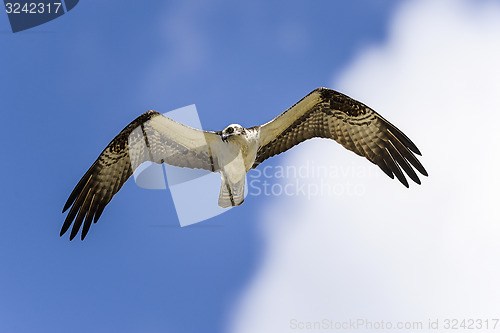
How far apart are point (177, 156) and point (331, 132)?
285cm

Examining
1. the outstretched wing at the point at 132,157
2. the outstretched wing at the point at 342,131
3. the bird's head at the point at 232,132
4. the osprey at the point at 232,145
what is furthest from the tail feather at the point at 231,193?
the bird's head at the point at 232,132

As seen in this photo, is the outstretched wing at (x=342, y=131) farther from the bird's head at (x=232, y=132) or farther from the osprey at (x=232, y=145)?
→ the bird's head at (x=232, y=132)

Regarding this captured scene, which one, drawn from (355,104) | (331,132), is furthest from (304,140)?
(355,104)

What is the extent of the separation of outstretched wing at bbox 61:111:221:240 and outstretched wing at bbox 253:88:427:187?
1.10m

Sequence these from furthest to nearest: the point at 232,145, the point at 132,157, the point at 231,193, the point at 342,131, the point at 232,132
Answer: the point at 342,131
the point at 132,157
the point at 231,193
the point at 232,145
the point at 232,132

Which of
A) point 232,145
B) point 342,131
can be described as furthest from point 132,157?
point 342,131

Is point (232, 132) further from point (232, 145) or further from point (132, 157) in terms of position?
point (132, 157)

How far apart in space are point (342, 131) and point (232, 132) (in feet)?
6.95

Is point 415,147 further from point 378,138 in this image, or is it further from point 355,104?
point 355,104

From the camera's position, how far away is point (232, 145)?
24.5 feet

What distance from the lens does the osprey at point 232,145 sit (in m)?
7.61

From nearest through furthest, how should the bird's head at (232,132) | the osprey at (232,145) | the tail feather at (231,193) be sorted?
the bird's head at (232,132) → the osprey at (232,145) → the tail feather at (231,193)

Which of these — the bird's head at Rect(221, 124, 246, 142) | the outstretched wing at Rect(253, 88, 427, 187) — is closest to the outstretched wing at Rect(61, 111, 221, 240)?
the bird's head at Rect(221, 124, 246, 142)

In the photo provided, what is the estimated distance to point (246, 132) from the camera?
7578mm
